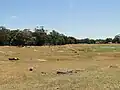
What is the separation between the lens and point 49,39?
15600 centimetres

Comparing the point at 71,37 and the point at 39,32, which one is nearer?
the point at 39,32

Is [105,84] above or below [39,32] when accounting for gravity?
below

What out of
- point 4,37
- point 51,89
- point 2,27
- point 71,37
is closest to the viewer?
point 51,89

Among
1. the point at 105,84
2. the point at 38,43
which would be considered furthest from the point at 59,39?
the point at 105,84

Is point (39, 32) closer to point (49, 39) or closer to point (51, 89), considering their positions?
point (49, 39)

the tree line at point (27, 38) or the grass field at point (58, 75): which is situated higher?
the tree line at point (27, 38)

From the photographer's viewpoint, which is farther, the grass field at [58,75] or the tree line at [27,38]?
the tree line at [27,38]

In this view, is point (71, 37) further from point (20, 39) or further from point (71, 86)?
point (71, 86)

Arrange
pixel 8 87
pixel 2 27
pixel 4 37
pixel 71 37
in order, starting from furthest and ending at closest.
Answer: pixel 71 37 < pixel 2 27 < pixel 4 37 < pixel 8 87

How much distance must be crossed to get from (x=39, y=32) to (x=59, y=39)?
18.3 metres

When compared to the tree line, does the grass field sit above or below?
below

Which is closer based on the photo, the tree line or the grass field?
the grass field

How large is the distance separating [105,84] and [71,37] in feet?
558

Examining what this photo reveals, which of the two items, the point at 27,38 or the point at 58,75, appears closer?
the point at 58,75
